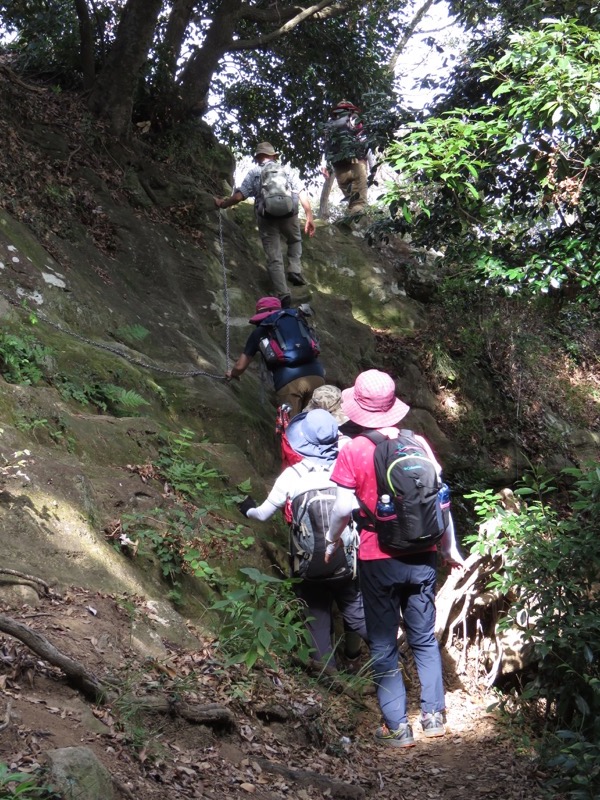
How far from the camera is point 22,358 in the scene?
6.54 m

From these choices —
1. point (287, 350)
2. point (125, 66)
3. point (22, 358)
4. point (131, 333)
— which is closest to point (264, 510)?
point (22, 358)

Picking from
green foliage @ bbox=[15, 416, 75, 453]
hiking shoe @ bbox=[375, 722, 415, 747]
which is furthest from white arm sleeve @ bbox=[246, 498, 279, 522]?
hiking shoe @ bbox=[375, 722, 415, 747]

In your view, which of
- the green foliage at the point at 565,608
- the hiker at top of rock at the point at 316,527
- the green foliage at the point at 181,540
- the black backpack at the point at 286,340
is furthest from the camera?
the black backpack at the point at 286,340

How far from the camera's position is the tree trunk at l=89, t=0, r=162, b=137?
1094 cm

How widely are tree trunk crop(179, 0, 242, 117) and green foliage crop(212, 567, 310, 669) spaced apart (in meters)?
10.3

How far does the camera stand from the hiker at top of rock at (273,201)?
10469 millimetres

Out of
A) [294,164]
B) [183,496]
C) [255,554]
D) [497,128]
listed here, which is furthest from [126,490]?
[294,164]

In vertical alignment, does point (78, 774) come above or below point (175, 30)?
below

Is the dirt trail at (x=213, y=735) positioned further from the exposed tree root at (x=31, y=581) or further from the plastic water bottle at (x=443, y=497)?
the plastic water bottle at (x=443, y=497)

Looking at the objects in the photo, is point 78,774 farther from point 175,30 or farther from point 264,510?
point 175,30

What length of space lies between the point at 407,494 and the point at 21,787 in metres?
2.91

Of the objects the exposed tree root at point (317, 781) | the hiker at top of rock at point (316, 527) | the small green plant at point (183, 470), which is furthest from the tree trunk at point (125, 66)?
the exposed tree root at point (317, 781)

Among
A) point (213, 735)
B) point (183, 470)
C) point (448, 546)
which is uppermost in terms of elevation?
point (183, 470)

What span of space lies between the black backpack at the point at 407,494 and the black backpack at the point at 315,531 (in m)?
0.67
